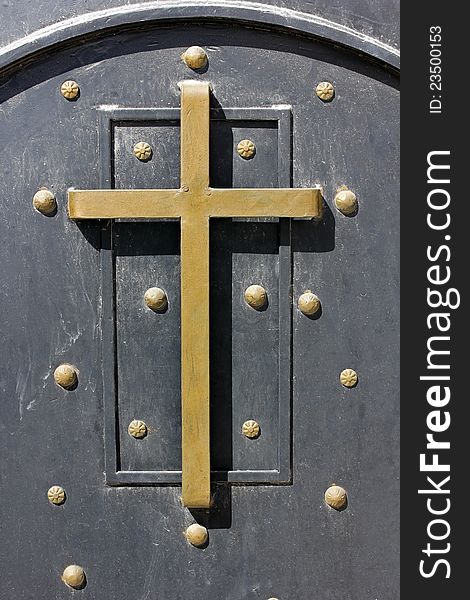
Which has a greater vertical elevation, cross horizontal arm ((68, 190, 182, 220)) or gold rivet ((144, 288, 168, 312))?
cross horizontal arm ((68, 190, 182, 220))

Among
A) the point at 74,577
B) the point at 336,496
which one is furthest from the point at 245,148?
the point at 74,577

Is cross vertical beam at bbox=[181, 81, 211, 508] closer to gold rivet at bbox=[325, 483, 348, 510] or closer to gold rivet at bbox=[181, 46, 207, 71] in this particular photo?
gold rivet at bbox=[181, 46, 207, 71]

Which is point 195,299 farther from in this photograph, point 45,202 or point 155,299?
point 45,202

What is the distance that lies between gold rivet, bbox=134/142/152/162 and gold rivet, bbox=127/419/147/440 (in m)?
0.43

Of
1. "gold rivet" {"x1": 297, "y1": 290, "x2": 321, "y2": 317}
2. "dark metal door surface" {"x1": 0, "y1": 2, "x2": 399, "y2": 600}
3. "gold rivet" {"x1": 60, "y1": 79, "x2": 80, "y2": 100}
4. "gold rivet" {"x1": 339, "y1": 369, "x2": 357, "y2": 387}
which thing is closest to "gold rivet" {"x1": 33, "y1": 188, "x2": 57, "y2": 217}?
"dark metal door surface" {"x1": 0, "y1": 2, "x2": 399, "y2": 600}

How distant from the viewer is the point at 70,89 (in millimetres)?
1338

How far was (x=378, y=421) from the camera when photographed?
1391 millimetres

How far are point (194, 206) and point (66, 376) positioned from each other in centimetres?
35

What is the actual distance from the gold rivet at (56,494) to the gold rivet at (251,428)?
1.05ft

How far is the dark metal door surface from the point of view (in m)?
1.33

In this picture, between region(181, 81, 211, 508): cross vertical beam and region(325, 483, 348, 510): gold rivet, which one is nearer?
region(181, 81, 211, 508): cross vertical beam

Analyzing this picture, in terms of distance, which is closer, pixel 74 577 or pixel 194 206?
pixel 194 206

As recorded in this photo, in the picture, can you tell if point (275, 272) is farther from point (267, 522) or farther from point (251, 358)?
point (267, 522)

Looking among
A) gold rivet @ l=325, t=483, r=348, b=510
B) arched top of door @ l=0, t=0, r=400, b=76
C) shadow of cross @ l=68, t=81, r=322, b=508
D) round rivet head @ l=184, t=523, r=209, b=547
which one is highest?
arched top of door @ l=0, t=0, r=400, b=76
